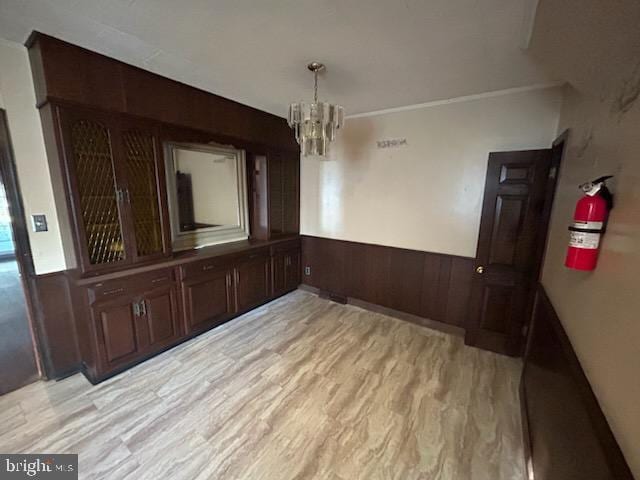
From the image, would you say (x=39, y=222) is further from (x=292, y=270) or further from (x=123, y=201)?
(x=292, y=270)

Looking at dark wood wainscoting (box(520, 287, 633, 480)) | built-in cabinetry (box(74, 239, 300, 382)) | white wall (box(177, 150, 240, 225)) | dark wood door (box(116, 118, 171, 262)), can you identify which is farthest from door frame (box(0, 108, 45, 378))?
dark wood wainscoting (box(520, 287, 633, 480))

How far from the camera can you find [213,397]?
6.68ft

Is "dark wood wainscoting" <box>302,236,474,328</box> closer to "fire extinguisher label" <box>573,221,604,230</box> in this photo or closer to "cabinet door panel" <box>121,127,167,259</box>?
"fire extinguisher label" <box>573,221,604,230</box>

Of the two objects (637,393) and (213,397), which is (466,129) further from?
(213,397)

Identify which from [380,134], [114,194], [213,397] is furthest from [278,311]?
[380,134]

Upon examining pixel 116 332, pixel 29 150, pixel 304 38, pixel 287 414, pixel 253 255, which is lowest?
pixel 287 414

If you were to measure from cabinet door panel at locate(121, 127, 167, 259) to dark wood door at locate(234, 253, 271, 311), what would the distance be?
946 mm

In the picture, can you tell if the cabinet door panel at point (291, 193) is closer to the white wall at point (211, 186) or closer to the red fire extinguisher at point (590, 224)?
the white wall at point (211, 186)

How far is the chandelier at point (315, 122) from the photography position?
6.50 ft

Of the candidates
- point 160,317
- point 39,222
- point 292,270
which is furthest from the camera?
point 292,270

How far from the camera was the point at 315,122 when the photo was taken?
201 centimetres

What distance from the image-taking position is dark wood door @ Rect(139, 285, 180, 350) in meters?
2.38

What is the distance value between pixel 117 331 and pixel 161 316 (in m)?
0.34

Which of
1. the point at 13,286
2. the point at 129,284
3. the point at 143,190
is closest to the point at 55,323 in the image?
the point at 129,284
